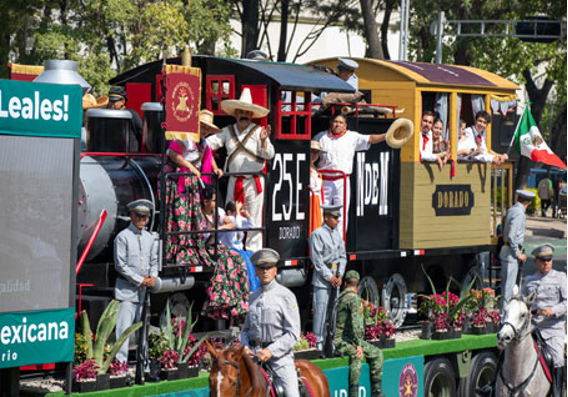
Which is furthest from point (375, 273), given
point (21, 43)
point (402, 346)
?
point (21, 43)

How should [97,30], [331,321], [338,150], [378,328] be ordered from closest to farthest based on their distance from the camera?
[331,321]
[378,328]
[338,150]
[97,30]

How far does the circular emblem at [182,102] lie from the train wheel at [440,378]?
15.8 ft

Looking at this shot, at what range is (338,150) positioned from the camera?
1461 centimetres

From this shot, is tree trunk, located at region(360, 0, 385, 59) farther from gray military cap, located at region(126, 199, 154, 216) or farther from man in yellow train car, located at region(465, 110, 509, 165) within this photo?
gray military cap, located at region(126, 199, 154, 216)

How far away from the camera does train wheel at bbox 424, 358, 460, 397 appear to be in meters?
14.8

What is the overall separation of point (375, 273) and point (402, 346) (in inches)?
57.4

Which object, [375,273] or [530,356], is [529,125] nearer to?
[375,273]

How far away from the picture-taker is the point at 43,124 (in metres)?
9.95

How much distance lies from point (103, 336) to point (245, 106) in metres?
3.33

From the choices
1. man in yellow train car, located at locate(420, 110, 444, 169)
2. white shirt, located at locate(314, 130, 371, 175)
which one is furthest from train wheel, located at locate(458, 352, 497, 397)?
white shirt, located at locate(314, 130, 371, 175)

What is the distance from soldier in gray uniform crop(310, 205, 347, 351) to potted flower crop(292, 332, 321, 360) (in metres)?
0.16

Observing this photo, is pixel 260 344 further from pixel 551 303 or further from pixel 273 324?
pixel 551 303

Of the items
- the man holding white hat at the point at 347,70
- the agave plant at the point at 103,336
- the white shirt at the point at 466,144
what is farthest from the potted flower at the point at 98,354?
the white shirt at the point at 466,144

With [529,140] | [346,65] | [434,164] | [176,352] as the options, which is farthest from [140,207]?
[529,140]
